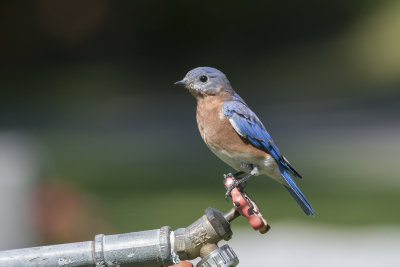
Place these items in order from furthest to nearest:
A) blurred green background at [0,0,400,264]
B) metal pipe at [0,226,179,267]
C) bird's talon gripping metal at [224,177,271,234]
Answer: blurred green background at [0,0,400,264] < bird's talon gripping metal at [224,177,271,234] < metal pipe at [0,226,179,267]

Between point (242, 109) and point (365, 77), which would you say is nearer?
point (242, 109)

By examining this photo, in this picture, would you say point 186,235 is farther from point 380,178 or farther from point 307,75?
point 307,75

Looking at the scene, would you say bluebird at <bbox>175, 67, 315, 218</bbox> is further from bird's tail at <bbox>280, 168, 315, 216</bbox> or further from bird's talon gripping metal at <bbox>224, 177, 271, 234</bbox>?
bird's talon gripping metal at <bbox>224, 177, 271, 234</bbox>

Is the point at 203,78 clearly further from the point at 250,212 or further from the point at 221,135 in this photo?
the point at 250,212

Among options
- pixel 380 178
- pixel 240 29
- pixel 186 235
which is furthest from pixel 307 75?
pixel 186 235

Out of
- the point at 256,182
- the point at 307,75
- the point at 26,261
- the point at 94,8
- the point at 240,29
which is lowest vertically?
the point at 26,261

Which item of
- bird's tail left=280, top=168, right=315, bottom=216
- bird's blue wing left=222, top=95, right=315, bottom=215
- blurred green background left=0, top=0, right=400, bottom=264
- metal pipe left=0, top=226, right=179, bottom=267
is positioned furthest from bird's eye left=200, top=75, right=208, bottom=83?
blurred green background left=0, top=0, right=400, bottom=264

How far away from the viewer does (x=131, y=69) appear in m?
10.2

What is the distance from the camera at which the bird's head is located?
2.60m

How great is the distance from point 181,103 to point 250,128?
7025mm

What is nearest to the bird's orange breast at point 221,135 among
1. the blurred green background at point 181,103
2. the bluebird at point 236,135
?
the bluebird at point 236,135

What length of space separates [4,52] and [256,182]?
5730mm

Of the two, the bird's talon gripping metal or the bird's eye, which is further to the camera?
the bird's eye

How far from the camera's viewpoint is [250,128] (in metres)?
2.61
